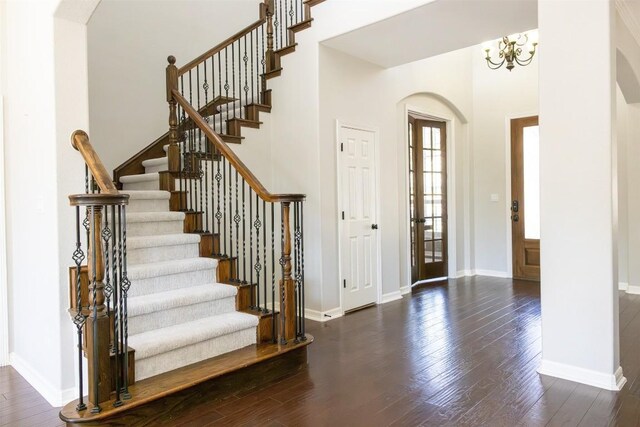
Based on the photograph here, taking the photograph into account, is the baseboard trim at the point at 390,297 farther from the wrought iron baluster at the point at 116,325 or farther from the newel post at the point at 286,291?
the wrought iron baluster at the point at 116,325

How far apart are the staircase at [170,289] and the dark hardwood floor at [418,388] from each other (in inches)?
11.0

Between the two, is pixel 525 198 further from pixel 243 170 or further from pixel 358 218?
pixel 243 170

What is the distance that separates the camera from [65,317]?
2686 millimetres

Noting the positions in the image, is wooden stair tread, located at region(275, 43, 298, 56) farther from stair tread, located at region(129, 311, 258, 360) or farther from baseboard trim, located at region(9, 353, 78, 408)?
baseboard trim, located at region(9, 353, 78, 408)

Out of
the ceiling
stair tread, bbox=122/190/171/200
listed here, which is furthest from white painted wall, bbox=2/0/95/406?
the ceiling

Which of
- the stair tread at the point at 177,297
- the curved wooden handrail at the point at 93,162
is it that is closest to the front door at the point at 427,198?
the stair tread at the point at 177,297

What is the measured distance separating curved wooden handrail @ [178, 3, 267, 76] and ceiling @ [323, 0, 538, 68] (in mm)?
1063

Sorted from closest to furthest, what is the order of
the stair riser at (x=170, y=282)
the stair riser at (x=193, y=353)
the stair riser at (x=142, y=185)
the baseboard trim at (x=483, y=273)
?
the stair riser at (x=193, y=353), the stair riser at (x=170, y=282), the stair riser at (x=142, y=185), the baseboard trim at (x=483, y=273)

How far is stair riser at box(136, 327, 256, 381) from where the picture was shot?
2.69 meters

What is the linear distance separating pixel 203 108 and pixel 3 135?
2520mm

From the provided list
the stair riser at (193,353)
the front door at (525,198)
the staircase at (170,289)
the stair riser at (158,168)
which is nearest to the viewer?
the staircase at (170,289)

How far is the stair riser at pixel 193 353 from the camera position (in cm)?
269

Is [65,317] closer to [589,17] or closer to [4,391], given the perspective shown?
[4,391]

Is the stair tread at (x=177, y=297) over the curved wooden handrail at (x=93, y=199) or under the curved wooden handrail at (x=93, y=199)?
under
